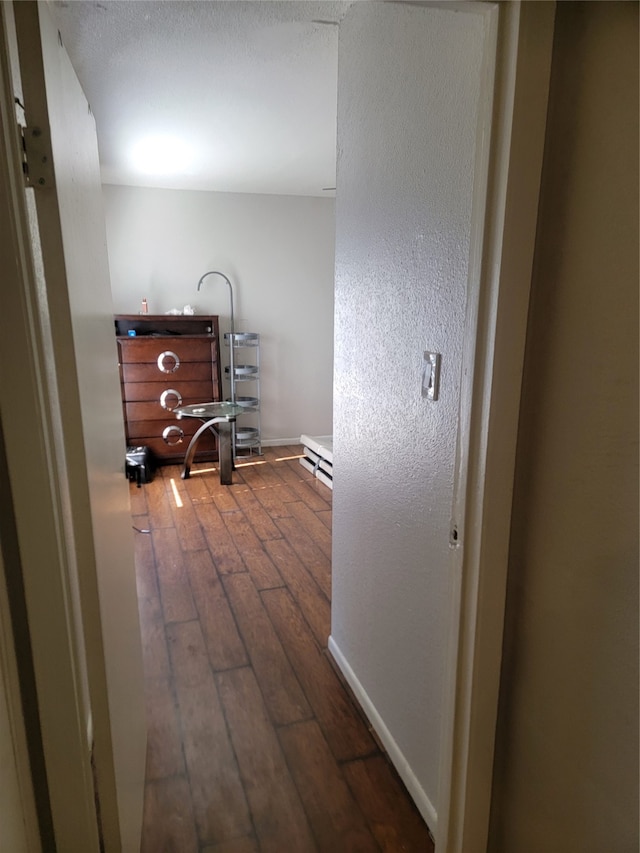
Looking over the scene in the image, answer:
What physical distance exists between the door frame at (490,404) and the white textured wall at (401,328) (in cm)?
17

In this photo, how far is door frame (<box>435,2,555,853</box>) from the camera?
2.78 feet

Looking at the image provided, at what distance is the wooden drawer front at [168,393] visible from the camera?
4387 millimetres

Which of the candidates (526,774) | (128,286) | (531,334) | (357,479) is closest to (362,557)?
(357,479)

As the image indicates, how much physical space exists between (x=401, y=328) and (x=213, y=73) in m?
1.68

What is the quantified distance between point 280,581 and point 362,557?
1.03 meters

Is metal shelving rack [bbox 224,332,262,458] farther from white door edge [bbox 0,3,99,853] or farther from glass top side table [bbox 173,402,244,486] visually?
white door edge [bbox 0,3,99,853]

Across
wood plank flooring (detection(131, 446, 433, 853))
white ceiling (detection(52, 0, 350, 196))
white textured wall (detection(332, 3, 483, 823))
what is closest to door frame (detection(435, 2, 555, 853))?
white textured wall (detection(332, 3, 483, 823))

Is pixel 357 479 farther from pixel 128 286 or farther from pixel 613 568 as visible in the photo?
pixel 128 286

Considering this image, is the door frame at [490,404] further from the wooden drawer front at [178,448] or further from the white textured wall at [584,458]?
the wooden drawer front at [178,448]

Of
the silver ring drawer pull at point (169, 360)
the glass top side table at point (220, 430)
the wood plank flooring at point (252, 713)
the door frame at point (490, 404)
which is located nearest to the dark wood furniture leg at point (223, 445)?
the glass top side table at point (220, 430)

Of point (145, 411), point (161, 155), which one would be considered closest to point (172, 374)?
point (145, 411)

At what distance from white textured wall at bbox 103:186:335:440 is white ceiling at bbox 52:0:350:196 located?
100 centimetres

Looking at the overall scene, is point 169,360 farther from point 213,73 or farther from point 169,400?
point 213,73

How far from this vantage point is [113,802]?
993mm
